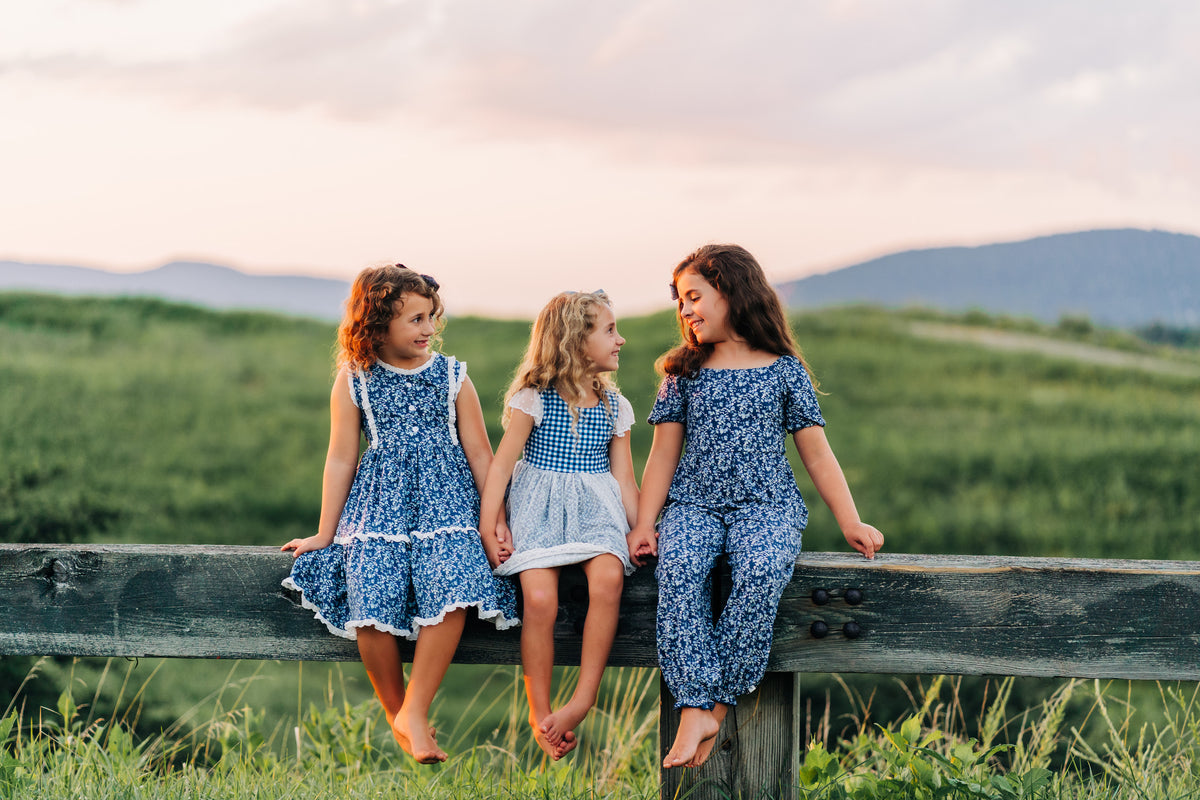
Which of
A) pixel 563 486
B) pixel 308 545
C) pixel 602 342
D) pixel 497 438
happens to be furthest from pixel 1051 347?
pixel 308 545

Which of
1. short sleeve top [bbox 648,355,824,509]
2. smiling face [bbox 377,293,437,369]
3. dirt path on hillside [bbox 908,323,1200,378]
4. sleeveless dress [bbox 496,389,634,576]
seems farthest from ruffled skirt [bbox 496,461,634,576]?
dirt path on hillside [bbox 908,323,1200,378]

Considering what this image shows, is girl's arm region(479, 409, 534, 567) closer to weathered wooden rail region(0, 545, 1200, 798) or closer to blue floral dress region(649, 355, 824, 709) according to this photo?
weathered wooden rail region(0, 545, 1200, 798)

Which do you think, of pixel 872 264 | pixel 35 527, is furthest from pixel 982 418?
pixel 35 527

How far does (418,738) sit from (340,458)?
85 cm

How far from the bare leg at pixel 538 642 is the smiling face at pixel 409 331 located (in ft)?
2.69

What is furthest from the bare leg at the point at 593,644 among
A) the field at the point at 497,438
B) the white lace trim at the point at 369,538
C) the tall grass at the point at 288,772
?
the field at the point at 497,438

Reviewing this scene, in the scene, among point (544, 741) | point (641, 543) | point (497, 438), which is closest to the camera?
point (544, 741)

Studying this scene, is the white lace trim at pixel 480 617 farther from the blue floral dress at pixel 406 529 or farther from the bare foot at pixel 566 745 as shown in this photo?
the bare foot at pixel 566 745

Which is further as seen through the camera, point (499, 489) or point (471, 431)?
point (471, 431)

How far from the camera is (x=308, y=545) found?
2.68 metres

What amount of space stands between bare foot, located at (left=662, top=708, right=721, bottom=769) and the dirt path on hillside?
74.8 ft

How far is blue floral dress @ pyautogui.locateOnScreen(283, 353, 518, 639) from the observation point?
2.58 meters

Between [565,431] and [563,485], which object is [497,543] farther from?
[565,431]

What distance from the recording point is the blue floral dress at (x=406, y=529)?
102 inches
